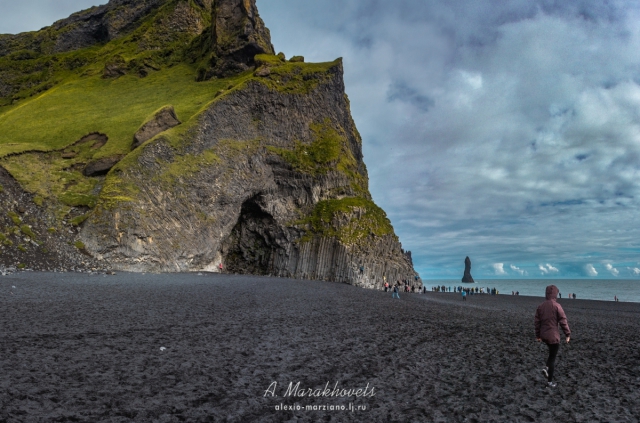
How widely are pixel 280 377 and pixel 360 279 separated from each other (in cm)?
5179

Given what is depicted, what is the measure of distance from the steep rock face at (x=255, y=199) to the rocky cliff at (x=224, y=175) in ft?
0.65

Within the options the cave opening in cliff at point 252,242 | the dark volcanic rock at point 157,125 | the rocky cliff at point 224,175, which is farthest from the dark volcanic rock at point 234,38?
the cave opening in cliff at point 252,242

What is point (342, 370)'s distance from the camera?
1038cm

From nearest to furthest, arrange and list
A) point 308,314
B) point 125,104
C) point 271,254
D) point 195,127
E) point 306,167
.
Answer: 1. point 308,314
2. point 195,127
3. point 271,254
4. point 306,167
5. point 125,104

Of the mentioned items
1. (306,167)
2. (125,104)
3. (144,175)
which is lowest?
(144,175)

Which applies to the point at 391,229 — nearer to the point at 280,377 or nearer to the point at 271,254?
the point at 271,254

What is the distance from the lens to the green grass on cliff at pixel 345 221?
207 feet

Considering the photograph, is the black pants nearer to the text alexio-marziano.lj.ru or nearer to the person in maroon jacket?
the person in maroon jacket

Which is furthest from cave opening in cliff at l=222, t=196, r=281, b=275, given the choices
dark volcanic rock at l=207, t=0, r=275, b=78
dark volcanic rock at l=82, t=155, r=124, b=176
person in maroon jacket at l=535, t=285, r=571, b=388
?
person in maroon jacket at l=535, t=285, r=571, b=388

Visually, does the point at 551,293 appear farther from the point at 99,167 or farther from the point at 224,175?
the point at 99,167

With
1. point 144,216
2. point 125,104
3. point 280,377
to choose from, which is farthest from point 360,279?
point 125,104

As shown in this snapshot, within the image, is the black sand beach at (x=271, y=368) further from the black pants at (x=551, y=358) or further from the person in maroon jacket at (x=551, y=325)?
the person in maroon jacket at (x=551, y=325)

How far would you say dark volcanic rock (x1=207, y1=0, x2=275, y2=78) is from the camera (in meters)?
89.9

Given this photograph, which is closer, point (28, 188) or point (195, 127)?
point (28, 188)
